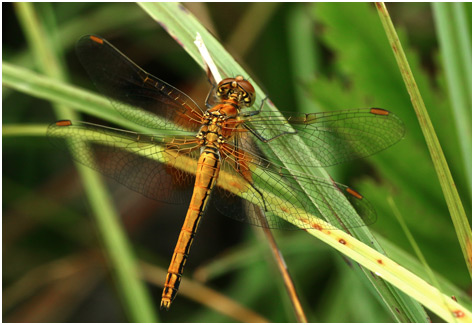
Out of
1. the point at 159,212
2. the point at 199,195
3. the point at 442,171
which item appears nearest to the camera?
the point at 442,171

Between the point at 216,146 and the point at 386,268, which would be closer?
the point at 386,268

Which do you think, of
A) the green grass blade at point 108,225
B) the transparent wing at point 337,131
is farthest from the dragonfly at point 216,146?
the green grass blade at point 108,225

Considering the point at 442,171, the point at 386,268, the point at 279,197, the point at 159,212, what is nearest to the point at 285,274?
the point at 279,197

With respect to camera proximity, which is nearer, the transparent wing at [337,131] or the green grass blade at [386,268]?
the green grass blade at [386,268]

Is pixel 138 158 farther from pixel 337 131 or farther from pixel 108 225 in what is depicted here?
pixel 337 131

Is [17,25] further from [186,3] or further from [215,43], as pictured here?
[215,43]

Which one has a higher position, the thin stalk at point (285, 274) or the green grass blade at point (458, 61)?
the green grass blade at point (458, 61)

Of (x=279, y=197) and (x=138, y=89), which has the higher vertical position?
(x=138, y=89)

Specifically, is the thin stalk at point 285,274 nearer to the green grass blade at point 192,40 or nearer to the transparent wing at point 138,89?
the green grass blade at point 192,40

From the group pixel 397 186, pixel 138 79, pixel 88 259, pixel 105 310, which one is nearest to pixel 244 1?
pixel 138 79
